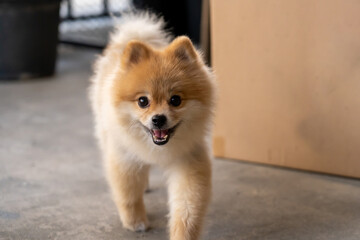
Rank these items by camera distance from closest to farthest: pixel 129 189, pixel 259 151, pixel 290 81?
1. pixel 129 189
2. pixel 290 81
3. pixel 259 151

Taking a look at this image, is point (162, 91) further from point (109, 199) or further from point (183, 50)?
point (109, 199)

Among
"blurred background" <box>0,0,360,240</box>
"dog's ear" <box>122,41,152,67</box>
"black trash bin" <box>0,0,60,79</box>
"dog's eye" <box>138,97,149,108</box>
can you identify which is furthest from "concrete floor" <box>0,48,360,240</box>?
"black trash bin" <box>0,0,60,79</box>

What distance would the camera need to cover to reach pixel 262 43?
3.02 meters

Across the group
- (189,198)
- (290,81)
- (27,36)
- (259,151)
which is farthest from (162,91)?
(27,36)

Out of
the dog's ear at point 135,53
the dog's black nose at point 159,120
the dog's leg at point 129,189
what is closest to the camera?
the dog's black nose at point 159,120

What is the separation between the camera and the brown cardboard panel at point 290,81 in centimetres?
281

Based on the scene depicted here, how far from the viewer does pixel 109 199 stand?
9.10 feet

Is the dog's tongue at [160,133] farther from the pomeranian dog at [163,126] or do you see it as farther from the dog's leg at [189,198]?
the dog's leg at [189,198]

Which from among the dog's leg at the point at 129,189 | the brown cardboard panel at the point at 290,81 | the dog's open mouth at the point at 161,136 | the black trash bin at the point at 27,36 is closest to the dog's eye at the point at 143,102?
the dog's open mouth at the point at 161,136

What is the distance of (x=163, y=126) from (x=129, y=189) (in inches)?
16.8

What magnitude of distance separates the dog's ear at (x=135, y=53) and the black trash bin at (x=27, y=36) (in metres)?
3.12

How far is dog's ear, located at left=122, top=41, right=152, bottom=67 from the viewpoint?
219 centimetres

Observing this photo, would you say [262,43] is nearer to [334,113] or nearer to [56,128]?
[334,113]

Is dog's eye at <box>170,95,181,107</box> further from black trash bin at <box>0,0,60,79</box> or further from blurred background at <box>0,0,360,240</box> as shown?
black trash bin at <box>0,0,60,79</box>
